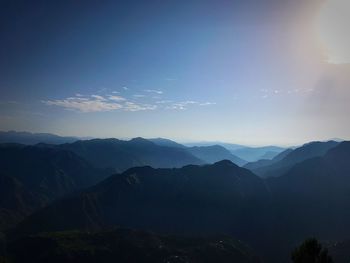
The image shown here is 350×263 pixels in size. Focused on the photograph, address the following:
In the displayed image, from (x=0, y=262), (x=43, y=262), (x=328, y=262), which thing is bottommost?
(x=43, y=262)

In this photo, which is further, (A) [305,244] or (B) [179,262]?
(B) [179,262]

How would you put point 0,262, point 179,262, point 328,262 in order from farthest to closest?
1. point 179,262
2. point 0,262
3. point 328,262

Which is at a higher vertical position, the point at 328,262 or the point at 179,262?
the point at 328,262

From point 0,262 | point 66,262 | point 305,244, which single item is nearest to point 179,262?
point 66,262

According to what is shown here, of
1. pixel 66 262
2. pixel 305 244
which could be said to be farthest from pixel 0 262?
pixel 66 262

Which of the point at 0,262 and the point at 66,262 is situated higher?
the point at 0,262

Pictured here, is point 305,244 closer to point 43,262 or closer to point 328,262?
point 328,262

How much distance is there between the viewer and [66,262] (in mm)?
198375

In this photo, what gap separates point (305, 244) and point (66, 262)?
176711 mm

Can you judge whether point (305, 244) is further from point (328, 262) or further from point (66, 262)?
point (66, 262)

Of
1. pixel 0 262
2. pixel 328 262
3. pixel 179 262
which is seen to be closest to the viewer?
pixel 328 262

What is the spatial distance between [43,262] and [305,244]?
184 m

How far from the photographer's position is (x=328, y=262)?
51531 millimetres

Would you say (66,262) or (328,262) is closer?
(328,262)
